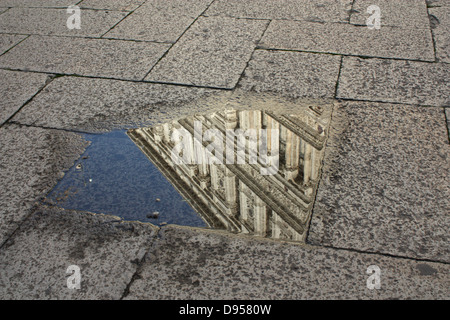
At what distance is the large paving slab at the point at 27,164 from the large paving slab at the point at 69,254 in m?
0.12

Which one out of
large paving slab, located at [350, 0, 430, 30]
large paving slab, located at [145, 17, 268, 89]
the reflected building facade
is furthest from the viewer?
large paving slab, located at [350, 0, 430, 30]

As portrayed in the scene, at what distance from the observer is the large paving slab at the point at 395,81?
10.2 feet

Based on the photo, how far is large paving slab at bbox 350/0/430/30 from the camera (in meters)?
4.18

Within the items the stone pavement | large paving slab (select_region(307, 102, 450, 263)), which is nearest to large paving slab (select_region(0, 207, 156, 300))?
the stone pavement

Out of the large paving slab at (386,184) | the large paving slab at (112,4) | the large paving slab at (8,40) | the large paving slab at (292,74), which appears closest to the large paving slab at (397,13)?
the large paving slab at (292,74)

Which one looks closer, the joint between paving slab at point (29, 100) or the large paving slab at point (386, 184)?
the large paving slab at point (386, 184)

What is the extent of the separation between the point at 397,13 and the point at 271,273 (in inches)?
135

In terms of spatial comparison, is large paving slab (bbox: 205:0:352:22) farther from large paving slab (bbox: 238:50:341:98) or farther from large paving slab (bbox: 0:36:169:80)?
large paving slab (bbox: 0:36:169:80)

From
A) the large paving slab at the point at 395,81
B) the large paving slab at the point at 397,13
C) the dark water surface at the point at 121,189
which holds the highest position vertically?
the large paving slab at the point at 397,13

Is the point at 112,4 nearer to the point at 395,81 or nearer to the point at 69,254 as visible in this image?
the point at 395,81

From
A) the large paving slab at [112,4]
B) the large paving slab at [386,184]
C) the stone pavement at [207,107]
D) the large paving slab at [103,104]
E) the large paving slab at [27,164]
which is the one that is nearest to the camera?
the stone pavement at [207,107]

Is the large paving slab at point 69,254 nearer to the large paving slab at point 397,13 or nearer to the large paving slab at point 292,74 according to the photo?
the large paving slab at point 292,74
